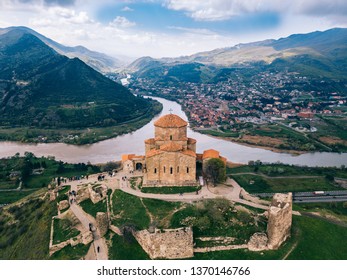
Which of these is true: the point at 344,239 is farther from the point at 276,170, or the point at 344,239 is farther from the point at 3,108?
the point at 3,108

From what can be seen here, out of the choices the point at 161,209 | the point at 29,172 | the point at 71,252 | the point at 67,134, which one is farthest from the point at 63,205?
the point at 67,134

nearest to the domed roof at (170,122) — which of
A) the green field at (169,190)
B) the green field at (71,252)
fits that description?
the green field at (169,190)

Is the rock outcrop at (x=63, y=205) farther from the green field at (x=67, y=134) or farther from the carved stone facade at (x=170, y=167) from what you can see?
the green field at (x=67, y=134)

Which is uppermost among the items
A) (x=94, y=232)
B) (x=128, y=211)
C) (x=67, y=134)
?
(x=128, y=211)

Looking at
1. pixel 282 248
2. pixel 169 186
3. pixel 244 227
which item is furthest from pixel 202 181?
pixel 282 248

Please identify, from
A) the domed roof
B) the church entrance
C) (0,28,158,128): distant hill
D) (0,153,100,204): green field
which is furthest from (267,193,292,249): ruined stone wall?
(0,28,158,128): distant hill

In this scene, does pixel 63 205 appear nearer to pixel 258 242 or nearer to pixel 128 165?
pixel 128 165
